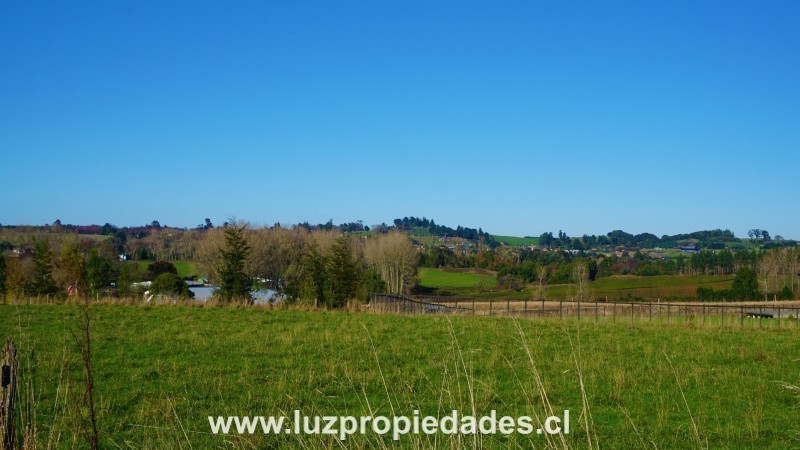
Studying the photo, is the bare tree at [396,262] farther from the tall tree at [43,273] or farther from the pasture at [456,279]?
the tall tree at [43,273]

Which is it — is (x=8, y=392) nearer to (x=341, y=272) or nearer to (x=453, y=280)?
(x=341, y=272)

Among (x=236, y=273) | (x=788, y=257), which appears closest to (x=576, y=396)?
(x=236, y=273)


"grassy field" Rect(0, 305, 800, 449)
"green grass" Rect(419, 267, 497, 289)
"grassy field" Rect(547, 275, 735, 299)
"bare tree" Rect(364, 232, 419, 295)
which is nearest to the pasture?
"green grass" Rect(419, 267, 497, 289)

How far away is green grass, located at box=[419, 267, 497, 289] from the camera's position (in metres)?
98.9

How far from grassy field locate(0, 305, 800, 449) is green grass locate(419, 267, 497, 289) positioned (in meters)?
77.2

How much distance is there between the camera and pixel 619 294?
264 ft

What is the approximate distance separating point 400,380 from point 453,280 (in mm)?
93946

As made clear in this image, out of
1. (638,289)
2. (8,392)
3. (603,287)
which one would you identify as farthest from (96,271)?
(638,289)

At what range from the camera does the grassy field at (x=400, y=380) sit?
717cm

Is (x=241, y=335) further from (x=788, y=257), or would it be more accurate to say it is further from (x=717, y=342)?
(x=788, y=257)

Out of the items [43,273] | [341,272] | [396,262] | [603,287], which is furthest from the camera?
[603,287]

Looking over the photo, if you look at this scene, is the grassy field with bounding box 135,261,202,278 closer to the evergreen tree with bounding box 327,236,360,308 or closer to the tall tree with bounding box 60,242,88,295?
the tall tree with bounding box 60,242,88,295

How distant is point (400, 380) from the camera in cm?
1102

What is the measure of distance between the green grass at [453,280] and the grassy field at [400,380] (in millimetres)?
77211
